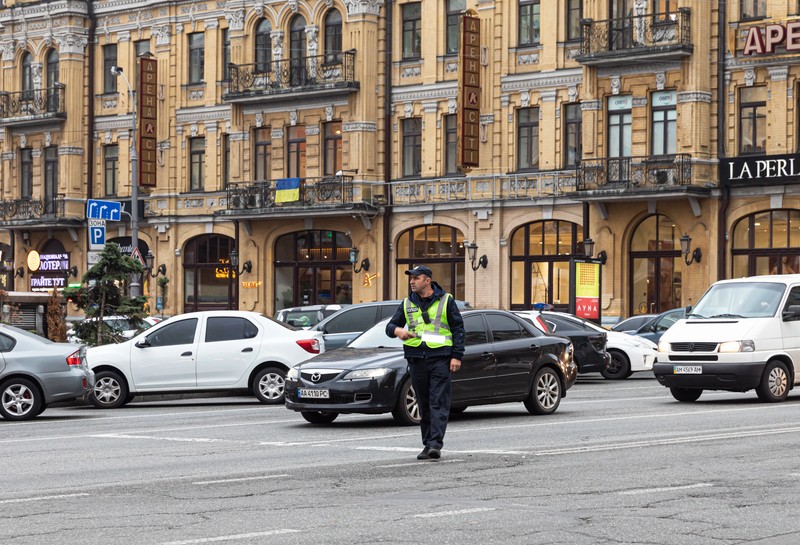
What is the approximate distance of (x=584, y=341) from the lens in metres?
29.9

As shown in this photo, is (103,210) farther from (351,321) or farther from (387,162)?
(351,321)

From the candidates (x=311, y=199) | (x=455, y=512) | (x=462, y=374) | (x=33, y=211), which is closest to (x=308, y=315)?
(x=462, y=374)

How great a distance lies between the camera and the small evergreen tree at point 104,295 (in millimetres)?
29484

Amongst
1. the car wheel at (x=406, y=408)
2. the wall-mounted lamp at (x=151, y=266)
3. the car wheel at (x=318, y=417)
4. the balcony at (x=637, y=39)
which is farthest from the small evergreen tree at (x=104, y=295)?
the wall-mounted lamp at (x=151, y=266)

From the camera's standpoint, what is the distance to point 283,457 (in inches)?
589

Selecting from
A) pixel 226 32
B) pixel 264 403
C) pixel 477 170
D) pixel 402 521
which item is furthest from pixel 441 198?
pixel 402 521

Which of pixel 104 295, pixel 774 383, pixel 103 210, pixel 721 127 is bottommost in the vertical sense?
pixel 774 383

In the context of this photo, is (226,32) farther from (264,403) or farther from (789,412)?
(789,412)

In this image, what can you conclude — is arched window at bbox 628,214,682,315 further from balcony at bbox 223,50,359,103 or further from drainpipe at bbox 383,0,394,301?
balcony at bbox 223,50,359,103

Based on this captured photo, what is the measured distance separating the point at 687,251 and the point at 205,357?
874 inches

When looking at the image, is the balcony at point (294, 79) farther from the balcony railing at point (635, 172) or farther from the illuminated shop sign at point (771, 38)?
the illuminated shop sign at point (771, 38)

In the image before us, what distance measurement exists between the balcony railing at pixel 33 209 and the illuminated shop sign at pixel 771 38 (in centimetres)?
2751

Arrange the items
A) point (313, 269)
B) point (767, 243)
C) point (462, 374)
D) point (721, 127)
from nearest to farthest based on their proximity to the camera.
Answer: point (462, 374)
point (767, 243)
point (721, 127)
point (313, 269)

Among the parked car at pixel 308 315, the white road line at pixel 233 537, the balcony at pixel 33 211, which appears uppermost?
the balcony at pixel 33 211
